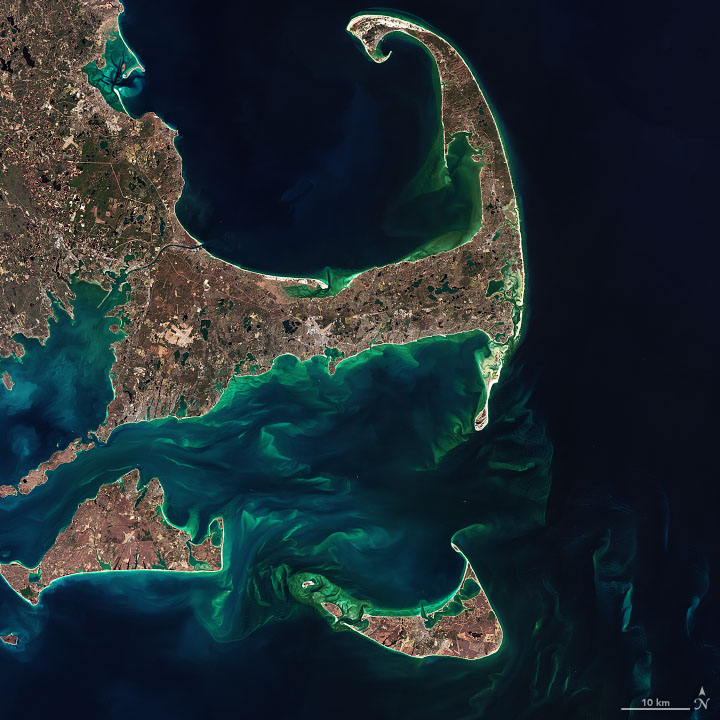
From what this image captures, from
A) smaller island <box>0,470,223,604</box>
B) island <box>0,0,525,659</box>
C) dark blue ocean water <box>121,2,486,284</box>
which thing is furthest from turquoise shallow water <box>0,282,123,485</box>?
dark blue ocean water <box>121,2,486,284</box>

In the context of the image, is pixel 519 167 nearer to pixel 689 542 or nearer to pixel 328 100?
pixel 328 100

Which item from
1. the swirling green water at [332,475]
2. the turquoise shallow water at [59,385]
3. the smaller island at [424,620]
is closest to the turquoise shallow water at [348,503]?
the swirling green water at [332,475]

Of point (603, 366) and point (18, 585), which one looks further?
point (18, 585)

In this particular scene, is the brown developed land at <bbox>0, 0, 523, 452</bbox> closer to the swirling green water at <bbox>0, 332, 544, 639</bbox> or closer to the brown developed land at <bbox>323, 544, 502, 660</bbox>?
the swirling green water at <bbox>0, 332, 544, 639</bbox>

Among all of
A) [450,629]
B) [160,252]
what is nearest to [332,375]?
[160,252]

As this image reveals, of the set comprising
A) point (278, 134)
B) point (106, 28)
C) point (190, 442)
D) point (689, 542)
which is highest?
point (106, 28)

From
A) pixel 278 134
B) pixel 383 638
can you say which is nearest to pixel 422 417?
pixel 383 638
